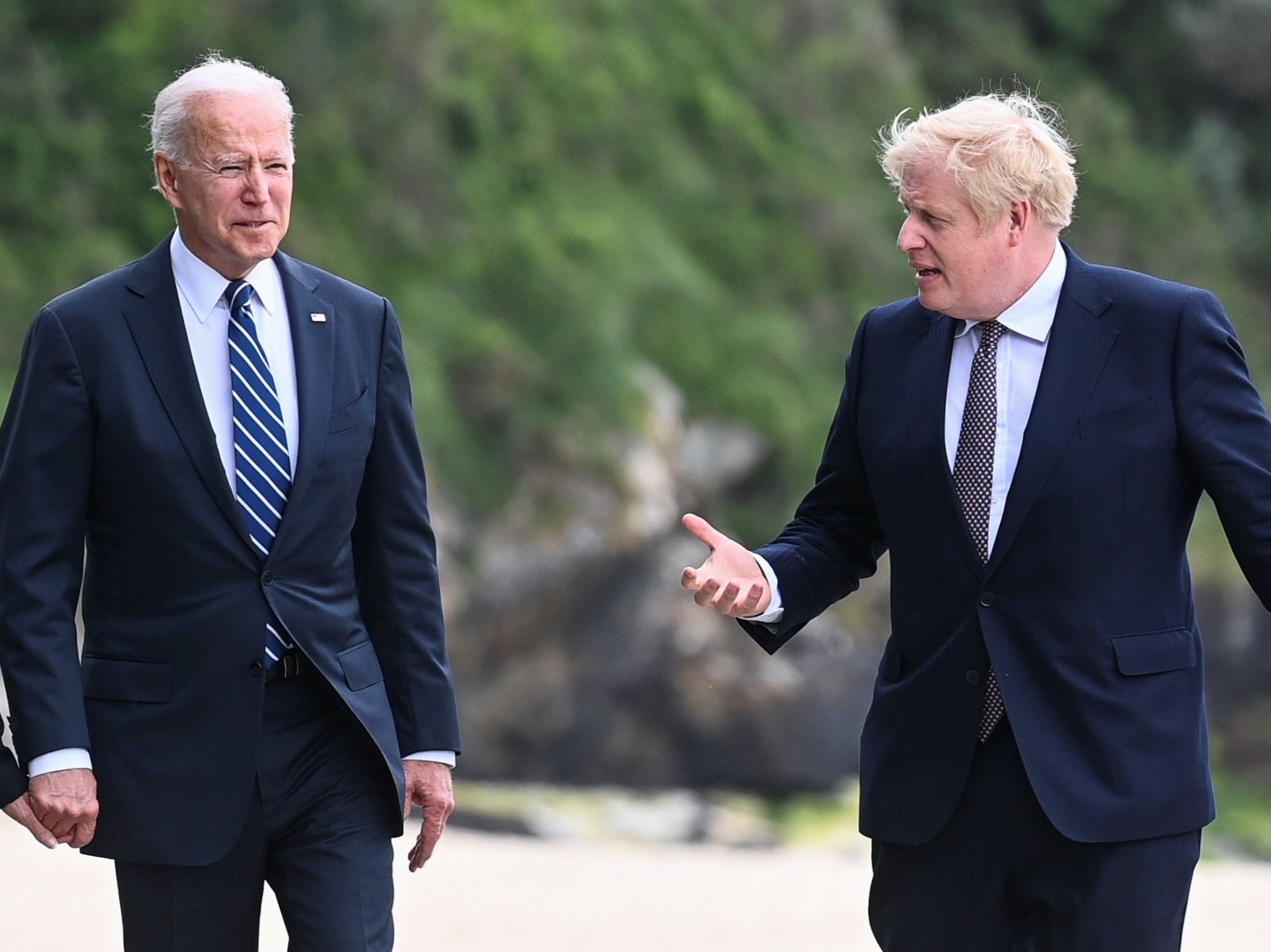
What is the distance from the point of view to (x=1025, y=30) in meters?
24.5

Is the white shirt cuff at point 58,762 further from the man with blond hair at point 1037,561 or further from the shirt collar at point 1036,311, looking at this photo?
the shirt collar at point 1036,311

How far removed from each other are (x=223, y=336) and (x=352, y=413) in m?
0.27

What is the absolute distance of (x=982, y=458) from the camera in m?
3.29

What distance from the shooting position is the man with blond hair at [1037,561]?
10.4 feet

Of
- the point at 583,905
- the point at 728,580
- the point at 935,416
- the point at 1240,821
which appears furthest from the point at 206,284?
the point at 1240,821

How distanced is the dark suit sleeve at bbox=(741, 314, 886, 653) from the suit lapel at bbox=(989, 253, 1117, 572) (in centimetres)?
39

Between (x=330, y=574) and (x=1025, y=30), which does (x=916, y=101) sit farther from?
(x=330, y=574)

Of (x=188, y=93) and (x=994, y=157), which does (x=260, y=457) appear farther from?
(x=994, y=157)

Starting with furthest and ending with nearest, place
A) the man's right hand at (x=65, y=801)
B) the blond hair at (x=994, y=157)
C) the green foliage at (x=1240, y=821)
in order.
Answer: the green foliage at (x=1240, y=821) < the blond hair at (x=994, y=157) < the man's right hand at (x=65, y=801)

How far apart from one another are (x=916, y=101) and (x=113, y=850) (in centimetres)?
1929

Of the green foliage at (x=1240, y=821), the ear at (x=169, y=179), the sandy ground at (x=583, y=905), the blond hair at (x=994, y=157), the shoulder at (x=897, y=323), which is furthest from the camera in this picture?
the green foliage at (x=1240, y=821)

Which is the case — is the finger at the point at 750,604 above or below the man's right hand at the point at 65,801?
above

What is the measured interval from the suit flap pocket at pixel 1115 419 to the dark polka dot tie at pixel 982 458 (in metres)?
0.16

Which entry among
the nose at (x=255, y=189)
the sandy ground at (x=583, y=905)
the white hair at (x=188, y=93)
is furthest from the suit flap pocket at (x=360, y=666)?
the sandy ground at (x=583, y=905)
